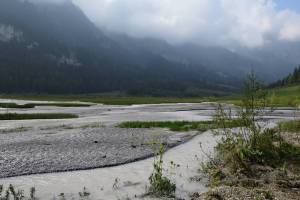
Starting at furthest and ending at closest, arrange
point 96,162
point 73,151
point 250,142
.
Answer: point 73,151
point 96,162
point 250,142

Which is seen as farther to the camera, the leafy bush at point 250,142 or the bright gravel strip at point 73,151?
the bright gravel strip at point 73,151

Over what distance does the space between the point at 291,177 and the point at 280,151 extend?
4.54 m

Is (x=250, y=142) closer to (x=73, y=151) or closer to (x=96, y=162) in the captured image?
(x=96, y=162)

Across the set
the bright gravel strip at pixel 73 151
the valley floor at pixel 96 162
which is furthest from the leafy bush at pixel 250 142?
the bright gravel strip at pixel 73 151

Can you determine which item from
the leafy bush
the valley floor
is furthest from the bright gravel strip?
the leafy bush

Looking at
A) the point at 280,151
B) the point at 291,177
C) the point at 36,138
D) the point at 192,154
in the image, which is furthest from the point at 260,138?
the point at 36,138

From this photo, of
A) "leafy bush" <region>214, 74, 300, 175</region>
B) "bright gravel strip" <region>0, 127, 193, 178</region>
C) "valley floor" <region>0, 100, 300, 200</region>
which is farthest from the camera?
"bright gravel strip" <region>0, 127, 193, 178</region>

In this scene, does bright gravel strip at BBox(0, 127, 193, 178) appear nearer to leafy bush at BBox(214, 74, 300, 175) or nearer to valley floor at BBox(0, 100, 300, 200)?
valley floor at BBox(0, 100, 300, 200)

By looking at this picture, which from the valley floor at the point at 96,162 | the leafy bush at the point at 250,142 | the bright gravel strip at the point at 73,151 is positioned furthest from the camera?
the bright gravel strip at the point at 73,151

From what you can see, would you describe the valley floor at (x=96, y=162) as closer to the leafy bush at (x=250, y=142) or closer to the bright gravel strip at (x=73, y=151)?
the bright gravel strip at (x=73, y=151)

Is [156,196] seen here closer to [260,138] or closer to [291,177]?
[291,177]

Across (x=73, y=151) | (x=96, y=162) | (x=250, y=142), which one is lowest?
(x=96, y=162)

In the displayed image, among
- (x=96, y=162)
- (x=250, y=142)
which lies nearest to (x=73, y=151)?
(x=96, y=162)

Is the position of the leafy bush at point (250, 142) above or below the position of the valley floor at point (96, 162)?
above
